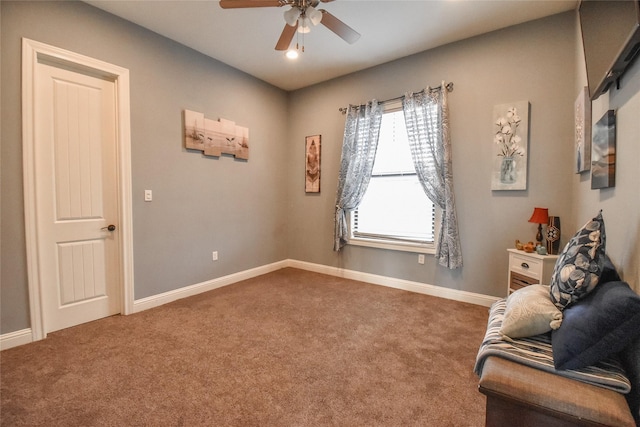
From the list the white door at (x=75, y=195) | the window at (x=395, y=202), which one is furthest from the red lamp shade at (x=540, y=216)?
the white door at (x=75, y=195)

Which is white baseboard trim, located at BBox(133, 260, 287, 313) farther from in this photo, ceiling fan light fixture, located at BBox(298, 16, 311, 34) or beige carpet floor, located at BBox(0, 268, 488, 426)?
ceiling fan light fixture, located at BBox(298, 16, 311, 34)

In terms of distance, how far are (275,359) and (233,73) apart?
3504 millimetres

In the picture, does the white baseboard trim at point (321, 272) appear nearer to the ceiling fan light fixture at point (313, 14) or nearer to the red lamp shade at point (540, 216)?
the red lamp shade at point (540, 216)

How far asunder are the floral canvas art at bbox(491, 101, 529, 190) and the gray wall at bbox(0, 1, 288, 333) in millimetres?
2994

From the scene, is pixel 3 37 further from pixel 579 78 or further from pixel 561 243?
pixel 561 243

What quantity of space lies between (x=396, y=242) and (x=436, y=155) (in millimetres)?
1185

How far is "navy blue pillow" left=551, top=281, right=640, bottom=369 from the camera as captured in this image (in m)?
0.97

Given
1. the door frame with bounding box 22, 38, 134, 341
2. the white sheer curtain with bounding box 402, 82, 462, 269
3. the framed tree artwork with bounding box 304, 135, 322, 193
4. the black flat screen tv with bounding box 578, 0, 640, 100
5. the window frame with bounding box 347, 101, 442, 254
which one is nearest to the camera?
the black flat screen tv with bounding box 578, 0, 640, 100

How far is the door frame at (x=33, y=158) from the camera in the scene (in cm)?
222

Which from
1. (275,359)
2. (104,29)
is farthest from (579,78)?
(104,29)

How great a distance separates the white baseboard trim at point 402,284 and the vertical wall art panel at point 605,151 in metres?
1.82

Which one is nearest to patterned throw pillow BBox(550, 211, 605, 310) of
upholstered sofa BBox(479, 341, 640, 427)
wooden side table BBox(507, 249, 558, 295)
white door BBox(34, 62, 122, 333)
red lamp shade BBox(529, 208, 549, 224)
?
upholstered sofa BBox(479, 341, 640, 427)

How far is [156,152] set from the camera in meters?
3.04

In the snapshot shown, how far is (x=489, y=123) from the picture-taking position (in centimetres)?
303
